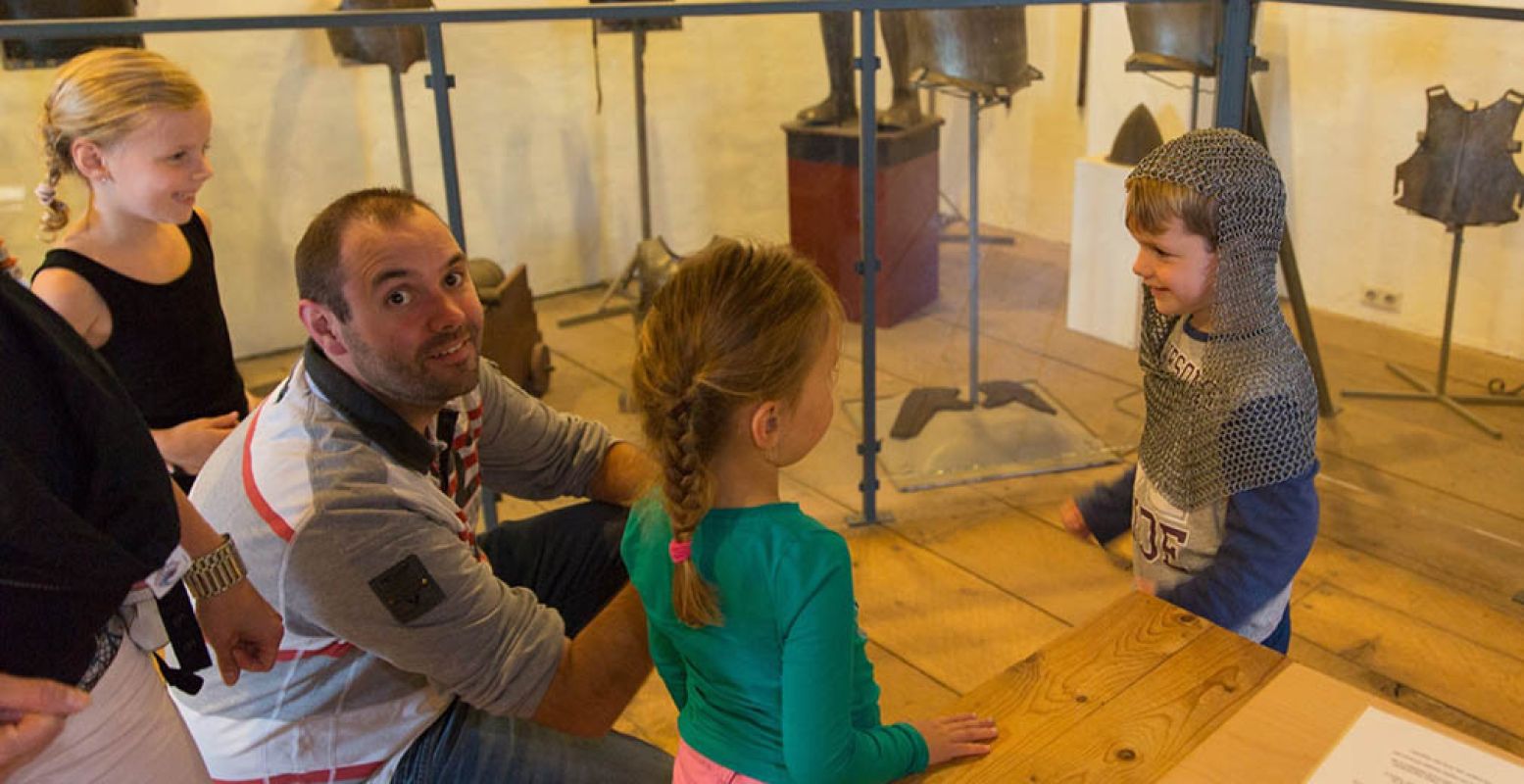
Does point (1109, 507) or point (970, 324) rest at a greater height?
point (1109, 507)

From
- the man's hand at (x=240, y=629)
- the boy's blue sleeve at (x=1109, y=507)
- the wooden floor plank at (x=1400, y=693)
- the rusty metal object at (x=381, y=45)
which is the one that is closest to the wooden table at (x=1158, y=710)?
the boy's blue sleeve at (x=1109, y=507)

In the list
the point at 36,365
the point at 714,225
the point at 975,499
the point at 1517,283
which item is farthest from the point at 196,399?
the point at 1517,283

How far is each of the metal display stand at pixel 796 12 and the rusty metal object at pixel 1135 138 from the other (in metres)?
0.37

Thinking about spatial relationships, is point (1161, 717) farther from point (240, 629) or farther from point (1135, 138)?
point (1135, 138)

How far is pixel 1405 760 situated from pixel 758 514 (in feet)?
2.22

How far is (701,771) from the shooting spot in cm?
136

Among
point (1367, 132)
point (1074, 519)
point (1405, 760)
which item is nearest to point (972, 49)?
point (1367, 132)

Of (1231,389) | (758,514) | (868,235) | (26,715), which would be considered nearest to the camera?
(26,715)

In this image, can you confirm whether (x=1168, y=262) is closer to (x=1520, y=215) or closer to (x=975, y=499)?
(x=975, y=499)

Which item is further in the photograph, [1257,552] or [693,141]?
[693,141]

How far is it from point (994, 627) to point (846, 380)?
33.7 inches

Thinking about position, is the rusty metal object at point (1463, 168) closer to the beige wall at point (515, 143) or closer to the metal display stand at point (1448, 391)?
the metal display stand at point (1448, 391)

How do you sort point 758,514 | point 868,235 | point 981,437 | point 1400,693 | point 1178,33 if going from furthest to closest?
point 981,437 < point 1178,33 < point 868,235 < point 1400,693 < point 758,514

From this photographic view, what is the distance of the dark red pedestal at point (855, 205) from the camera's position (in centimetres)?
290
